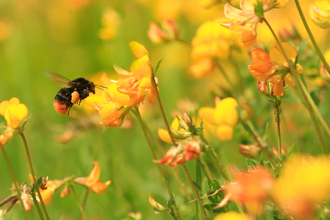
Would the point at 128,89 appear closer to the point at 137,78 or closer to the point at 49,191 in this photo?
the point at 137,78

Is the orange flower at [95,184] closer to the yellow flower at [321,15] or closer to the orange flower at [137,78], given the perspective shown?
the orange flower at [137,78]

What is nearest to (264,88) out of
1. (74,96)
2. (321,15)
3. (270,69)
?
(270,69)

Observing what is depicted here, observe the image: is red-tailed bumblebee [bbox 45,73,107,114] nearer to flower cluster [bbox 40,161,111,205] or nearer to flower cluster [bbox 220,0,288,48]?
flower cluster [bbox 40,161,111,205]

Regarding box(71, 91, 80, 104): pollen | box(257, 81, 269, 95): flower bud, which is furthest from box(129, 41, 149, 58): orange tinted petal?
box(71, 91, 80, 104): pollen

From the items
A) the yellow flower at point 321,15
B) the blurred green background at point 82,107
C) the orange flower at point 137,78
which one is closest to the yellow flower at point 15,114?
the orange flower at point 137,78

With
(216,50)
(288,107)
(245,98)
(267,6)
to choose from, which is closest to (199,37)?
(216,50)

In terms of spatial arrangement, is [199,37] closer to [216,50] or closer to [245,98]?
[216,50]
